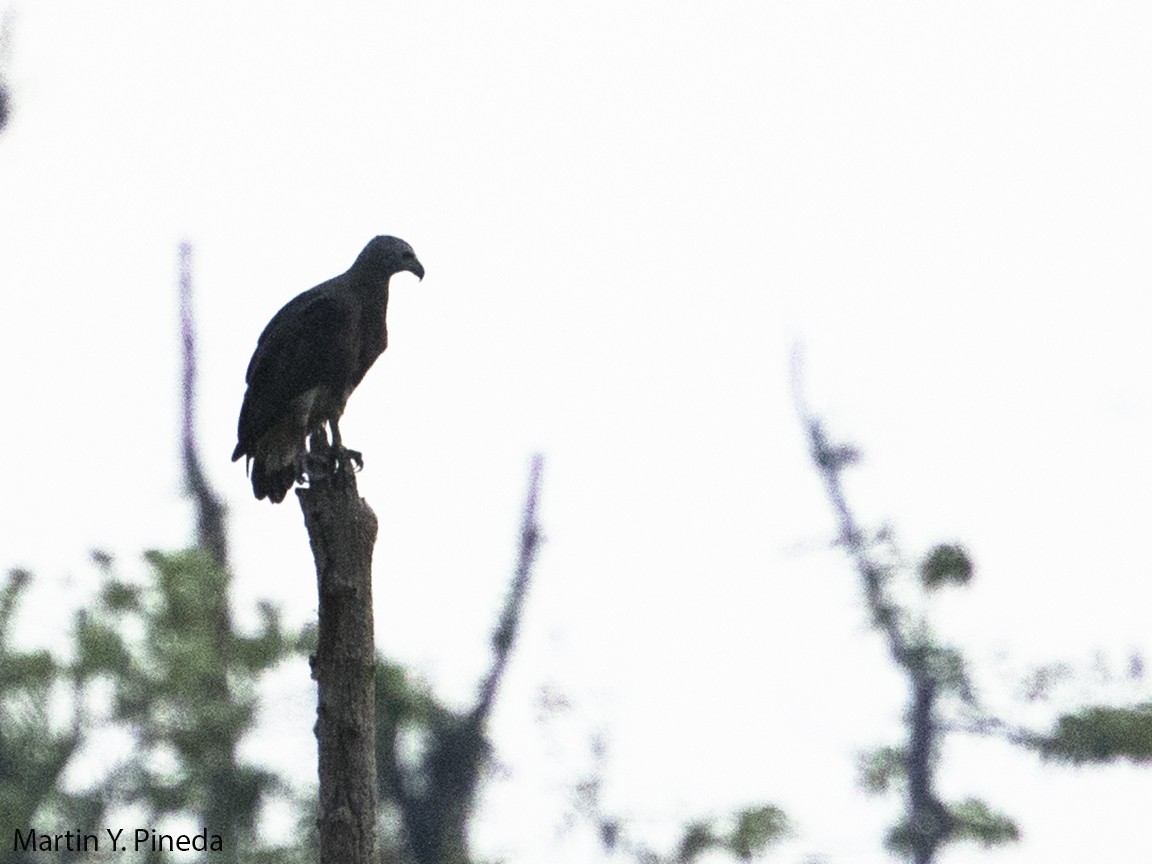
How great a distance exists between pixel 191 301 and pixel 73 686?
14.1ft

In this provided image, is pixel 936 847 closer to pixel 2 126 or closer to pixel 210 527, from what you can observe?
pixel 210 527

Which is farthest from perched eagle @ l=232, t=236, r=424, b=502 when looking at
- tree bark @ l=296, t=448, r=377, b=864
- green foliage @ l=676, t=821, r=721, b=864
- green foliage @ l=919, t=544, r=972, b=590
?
green foliage @ l=676, t=821, r=721, b=864

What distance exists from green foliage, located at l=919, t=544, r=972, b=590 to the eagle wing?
9.21ft

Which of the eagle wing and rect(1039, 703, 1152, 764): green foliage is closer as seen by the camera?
the eagle wing

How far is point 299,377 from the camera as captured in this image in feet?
24.5

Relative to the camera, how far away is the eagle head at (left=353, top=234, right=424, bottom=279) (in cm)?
797

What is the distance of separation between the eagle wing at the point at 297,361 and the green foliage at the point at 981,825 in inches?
136

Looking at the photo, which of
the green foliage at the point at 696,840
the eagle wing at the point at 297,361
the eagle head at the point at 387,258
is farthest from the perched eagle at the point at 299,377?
the green foliage at the point at 696,840

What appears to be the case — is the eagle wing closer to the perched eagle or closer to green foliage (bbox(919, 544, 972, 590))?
the perched eagle

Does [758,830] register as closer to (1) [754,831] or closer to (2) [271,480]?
(1) [754,831]

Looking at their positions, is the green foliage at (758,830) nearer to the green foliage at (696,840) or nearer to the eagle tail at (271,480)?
the green foliage at (696,840)

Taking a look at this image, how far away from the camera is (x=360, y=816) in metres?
4.87

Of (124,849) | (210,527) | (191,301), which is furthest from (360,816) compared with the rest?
(191,301)

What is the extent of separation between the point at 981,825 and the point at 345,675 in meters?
4.58
